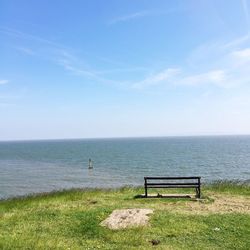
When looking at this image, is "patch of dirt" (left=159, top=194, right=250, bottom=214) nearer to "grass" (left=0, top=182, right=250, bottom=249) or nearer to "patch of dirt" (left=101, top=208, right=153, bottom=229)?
"grass" (left=0, top=182, right=250, bottom=249)

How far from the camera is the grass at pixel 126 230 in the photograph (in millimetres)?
11411

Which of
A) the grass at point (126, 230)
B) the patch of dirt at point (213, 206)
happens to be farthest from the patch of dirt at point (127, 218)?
the patch of dirt at point (213, 206)

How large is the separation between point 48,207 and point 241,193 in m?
11.8

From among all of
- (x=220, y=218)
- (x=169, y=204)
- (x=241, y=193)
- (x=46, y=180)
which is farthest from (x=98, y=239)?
(x=46, y=180)

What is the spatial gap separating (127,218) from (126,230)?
4.75 feet

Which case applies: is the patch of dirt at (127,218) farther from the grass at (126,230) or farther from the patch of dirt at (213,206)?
the patch of dirt at (213,206)

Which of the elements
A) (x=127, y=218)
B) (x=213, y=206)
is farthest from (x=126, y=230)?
(x=213, y=206)

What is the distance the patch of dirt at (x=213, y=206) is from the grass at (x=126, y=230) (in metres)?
0.05

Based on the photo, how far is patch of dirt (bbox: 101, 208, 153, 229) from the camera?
13.8 meters

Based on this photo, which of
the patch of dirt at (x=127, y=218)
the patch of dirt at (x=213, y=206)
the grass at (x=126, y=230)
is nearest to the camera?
the grass at (x=126, y=230)

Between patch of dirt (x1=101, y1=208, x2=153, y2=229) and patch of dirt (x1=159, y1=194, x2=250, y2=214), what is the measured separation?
6.07ft

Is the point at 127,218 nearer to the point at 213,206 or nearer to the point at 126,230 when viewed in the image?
the point at 126,230

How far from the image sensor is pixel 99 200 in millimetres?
20344

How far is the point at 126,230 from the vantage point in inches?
514
